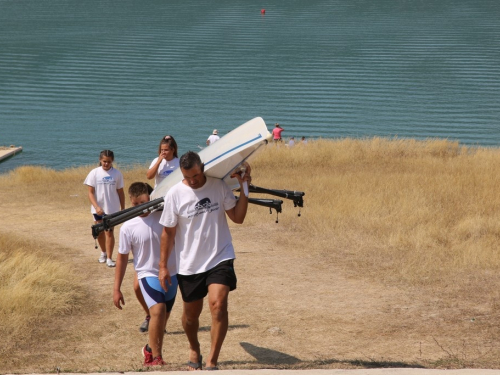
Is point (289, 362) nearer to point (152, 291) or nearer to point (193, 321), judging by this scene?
point (193, 321)

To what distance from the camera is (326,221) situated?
12062 mm

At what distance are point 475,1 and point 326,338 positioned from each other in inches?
3796

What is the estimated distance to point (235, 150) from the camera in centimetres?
568

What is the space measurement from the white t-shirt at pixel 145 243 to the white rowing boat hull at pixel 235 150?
2.35ft

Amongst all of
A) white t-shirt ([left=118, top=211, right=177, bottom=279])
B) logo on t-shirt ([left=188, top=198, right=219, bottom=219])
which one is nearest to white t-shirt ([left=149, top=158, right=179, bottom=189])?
white t-shirt ([left=118, top=211, right=177, bottom=279])

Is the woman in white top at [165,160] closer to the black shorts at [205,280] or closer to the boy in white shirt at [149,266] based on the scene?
the boy in white shirt at [149,266]

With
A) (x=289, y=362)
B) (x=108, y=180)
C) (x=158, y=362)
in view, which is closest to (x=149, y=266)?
(x=158, y=362)

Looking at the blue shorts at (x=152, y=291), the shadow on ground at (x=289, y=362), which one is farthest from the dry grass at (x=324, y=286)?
the blue shorts at (x=152, y=291)

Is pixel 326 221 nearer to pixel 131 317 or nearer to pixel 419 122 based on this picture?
pixel 131 317

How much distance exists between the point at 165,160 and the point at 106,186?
152 cm

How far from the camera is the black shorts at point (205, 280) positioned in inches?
221

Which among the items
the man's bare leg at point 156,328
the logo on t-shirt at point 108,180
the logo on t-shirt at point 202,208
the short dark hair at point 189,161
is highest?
the short dark hair at point 189,161

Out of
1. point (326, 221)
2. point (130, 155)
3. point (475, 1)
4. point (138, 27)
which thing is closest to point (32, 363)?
point (326, 221)

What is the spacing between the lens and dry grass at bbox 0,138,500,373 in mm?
6699
